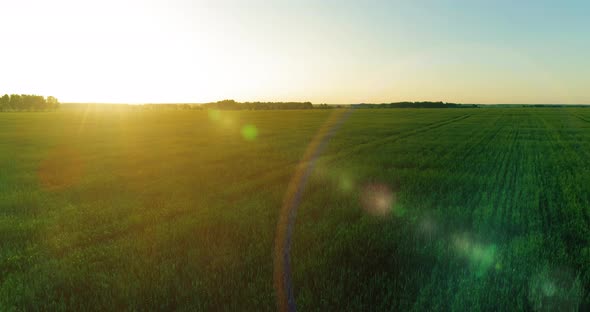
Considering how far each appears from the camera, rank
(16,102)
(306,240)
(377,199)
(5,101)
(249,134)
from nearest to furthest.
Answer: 1. (306,240)
2. (377,199)
3. (249,134)
4. (5,101)
5. (16,102)

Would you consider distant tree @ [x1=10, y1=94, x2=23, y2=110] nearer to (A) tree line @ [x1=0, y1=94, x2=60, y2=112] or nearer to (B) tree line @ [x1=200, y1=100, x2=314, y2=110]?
(A) tree line @ [x1=0, y1=94, x2=60, y2=112]

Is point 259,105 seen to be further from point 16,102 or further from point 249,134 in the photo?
point 249,134

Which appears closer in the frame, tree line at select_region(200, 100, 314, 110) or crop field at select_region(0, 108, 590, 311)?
crop field at select_region(0, 108, 590, 311)

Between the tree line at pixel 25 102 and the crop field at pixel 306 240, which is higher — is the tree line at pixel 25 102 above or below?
above

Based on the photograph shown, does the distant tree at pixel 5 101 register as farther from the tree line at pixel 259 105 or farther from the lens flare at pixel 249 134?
the lens flare at pixel 249 134

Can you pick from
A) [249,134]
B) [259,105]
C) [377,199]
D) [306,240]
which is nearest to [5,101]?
[259,105]

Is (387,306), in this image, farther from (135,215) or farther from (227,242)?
(135,215)

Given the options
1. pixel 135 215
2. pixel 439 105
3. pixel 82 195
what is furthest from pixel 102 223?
pixel 439 105

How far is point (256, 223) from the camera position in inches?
266

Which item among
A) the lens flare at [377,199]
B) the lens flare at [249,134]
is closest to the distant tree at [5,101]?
the lens flare at [249,134]

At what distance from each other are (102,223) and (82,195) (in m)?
3.18

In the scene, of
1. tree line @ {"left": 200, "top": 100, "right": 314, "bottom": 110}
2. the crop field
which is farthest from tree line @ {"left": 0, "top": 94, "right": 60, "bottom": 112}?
the crop field

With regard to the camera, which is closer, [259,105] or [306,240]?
[306,240]

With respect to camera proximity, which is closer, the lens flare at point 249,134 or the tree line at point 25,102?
the lens flare at point 249,134
